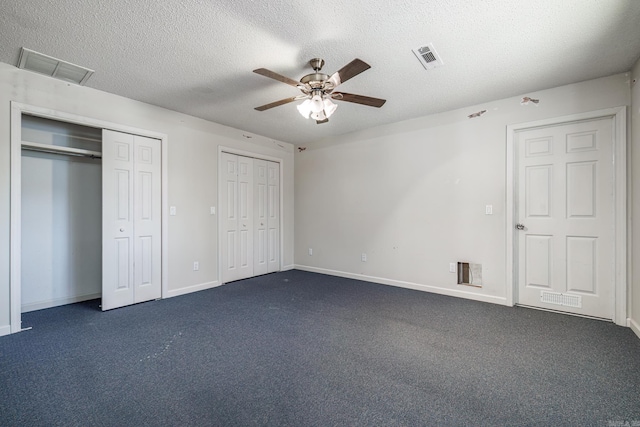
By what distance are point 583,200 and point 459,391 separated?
2.68 m

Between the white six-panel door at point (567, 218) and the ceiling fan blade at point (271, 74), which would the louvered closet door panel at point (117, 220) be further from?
the white six-panel door at point (567, 218)

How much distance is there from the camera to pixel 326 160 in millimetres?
5207

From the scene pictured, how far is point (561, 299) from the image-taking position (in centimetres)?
314

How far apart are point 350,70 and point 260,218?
11.5 ft

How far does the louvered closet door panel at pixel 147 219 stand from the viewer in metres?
3.55

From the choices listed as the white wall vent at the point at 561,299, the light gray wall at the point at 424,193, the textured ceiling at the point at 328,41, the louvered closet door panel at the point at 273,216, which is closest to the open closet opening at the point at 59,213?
the textured ceiling at the point at 328,41

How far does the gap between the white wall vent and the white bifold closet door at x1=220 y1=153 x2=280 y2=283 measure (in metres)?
4.11

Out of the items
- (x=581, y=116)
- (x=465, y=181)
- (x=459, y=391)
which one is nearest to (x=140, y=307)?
(x=459, y=391)

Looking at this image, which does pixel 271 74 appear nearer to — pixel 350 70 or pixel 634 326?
pixel 350 70

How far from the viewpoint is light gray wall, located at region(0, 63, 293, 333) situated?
2.64 m

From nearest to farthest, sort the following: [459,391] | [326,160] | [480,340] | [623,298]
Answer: [459,391], [480,340], [623,298], [326,160]

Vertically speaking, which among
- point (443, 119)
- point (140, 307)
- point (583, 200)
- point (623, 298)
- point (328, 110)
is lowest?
point (140, 307)

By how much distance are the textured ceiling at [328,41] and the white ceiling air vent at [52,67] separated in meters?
0.09

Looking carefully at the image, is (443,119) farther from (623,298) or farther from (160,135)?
(160,135)
